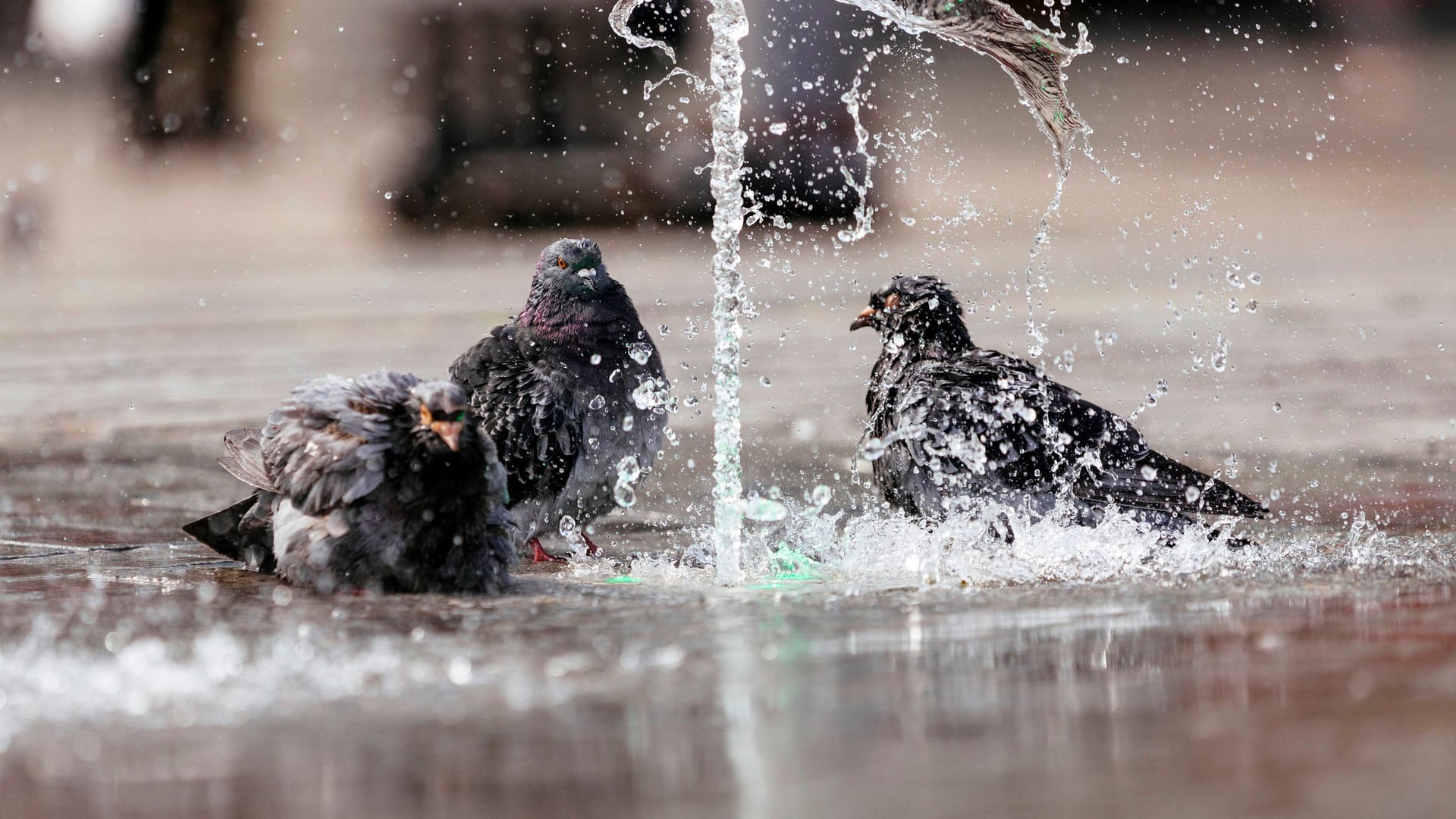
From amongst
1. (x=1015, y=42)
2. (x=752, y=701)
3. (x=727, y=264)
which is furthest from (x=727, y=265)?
(x=752, y=701)

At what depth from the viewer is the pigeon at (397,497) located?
4.54 m

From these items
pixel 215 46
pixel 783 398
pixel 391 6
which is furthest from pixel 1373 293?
pixel 215 46

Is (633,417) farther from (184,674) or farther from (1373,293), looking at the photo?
(1373,293)

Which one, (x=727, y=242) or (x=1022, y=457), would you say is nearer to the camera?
(x=1022, y=457)

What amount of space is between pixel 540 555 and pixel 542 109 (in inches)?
452

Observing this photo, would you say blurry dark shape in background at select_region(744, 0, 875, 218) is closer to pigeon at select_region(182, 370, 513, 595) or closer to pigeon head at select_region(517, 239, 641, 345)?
pigeon head at select_region(517, 239, 641, 345)

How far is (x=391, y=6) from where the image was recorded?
56.0ft

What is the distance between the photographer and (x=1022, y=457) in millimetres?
5367

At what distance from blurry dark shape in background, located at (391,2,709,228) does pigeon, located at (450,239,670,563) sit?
422 inches

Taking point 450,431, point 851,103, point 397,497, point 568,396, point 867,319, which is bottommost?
point 397,497

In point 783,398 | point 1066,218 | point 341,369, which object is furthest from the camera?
point 1066,218

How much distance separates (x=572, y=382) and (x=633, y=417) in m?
0.24

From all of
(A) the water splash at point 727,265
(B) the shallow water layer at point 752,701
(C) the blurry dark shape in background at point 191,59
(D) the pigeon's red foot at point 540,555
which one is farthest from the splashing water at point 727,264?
(C) the blurry dark shape in background at point 191,59

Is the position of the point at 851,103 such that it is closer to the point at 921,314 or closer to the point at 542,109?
the point at 921,314
